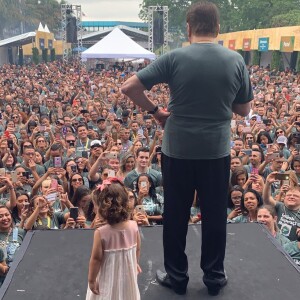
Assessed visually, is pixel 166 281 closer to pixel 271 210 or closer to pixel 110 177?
pixel 110 177

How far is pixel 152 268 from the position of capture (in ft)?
9.52

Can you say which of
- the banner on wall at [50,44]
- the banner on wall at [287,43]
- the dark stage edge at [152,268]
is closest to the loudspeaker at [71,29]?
the banner on wall at [50,44]

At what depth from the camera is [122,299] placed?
95.7 inches

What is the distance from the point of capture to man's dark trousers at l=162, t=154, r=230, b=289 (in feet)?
8.12

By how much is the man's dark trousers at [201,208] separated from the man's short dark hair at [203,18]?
2.34ft

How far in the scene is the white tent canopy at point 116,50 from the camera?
17719mm

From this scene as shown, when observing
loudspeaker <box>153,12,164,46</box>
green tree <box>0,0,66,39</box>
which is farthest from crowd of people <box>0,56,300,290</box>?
green tree <box>0,0,66,39</box>

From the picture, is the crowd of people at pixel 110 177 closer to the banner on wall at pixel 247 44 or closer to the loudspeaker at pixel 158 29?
the loudspeaker at pixel 158 29

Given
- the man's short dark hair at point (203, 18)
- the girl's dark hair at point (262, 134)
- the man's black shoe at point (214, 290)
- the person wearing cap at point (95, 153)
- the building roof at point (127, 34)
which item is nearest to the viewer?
the man's short dark hair at point (203, 18)

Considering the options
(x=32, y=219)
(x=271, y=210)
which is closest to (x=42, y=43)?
(x=32, y=219)

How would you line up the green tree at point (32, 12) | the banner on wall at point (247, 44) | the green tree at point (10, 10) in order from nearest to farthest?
the banner on wall at point (247, 44) → the green tree at point (10, 10) → the green tree at point (32, 12)

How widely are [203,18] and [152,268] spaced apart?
1.64 m

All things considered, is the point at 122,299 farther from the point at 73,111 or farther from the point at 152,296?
the point at 73,111

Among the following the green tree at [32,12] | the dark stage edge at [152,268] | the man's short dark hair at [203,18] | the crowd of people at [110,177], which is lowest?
the crowd of people at [110,177]
